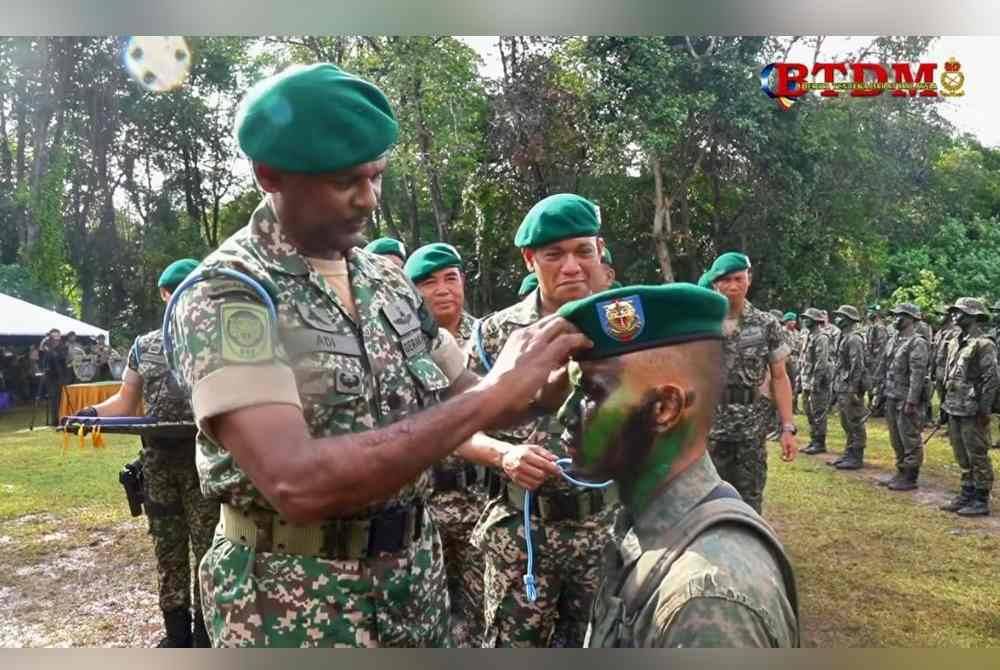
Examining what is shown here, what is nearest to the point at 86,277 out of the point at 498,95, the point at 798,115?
the point at 498,95

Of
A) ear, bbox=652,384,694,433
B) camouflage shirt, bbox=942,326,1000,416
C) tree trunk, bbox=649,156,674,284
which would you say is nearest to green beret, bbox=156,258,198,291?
tree trunk, bbox=649,156,674,284

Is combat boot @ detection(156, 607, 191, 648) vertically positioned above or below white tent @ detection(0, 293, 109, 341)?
below

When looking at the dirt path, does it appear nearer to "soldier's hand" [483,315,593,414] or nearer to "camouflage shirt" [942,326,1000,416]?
"soldier's hand" [483,315,593,414]

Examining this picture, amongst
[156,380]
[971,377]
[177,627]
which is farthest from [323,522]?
[971,377]

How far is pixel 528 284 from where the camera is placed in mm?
2889

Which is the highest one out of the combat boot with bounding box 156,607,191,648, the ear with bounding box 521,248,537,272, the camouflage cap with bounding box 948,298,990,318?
the ear with bounding box 521,248,537,272

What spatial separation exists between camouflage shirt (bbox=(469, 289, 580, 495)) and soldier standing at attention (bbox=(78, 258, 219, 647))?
1.29 m

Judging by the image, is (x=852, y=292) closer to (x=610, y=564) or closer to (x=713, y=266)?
(x=713, y=266)

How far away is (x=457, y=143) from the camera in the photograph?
2824 mm

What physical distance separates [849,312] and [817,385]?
406 cm

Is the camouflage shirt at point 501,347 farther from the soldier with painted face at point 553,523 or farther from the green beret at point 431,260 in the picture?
the green beret at point 431,260

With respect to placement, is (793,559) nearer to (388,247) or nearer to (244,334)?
(388,247)

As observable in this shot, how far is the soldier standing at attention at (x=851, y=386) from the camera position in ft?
13.6

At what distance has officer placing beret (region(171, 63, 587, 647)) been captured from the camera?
4.70 ft
